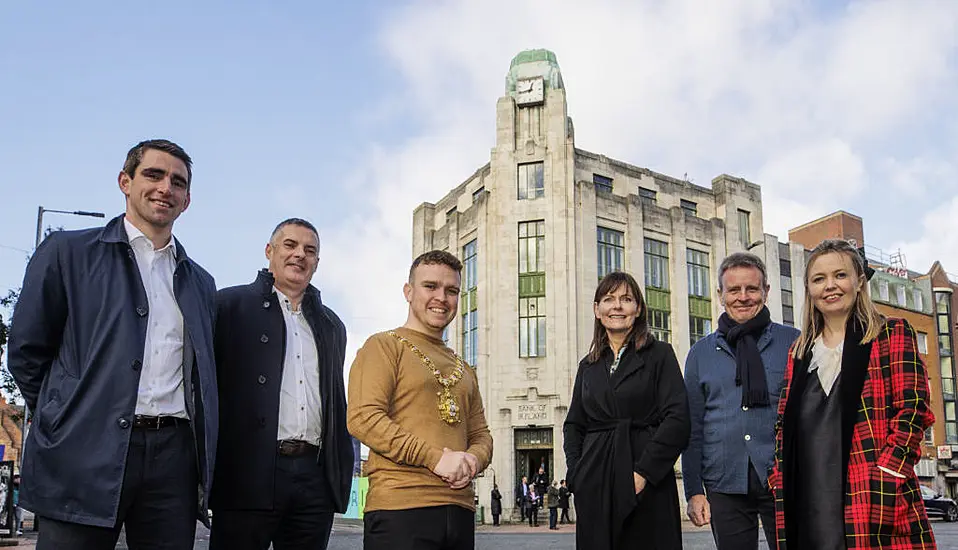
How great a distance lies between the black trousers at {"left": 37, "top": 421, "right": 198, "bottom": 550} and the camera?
345cm

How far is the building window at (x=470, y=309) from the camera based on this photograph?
41.2 m

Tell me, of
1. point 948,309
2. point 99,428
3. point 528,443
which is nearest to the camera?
point 99,428

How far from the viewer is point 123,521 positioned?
11.7ft

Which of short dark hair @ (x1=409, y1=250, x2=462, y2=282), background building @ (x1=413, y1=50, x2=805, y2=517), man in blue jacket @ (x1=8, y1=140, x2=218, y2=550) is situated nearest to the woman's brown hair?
short dark hair @ (x1=409, y1=250, x2=462, y2=282)

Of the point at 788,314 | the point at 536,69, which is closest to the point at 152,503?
the point at 536,69

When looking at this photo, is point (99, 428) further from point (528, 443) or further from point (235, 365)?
point (528, 443)

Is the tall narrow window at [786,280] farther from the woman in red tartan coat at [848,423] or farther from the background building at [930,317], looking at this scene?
the woman in red tartan coat at [848,423]

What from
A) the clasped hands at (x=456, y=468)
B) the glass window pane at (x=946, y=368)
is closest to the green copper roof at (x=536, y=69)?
the glass window pane at (x=946, y=368)

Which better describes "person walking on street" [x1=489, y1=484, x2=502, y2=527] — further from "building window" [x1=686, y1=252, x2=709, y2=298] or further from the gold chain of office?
the gold chain of office

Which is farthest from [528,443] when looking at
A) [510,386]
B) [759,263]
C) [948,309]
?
[948,309]

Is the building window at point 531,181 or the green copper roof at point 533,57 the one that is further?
the green copper roof at point 533,57

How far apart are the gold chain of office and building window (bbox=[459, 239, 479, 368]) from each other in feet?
118

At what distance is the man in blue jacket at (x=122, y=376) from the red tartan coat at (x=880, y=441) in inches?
117

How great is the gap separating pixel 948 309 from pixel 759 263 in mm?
61048
